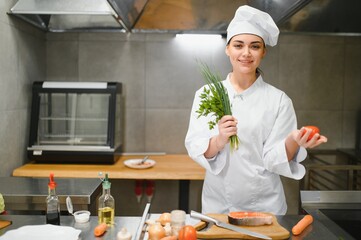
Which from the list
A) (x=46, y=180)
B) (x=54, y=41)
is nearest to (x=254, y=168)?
(x=46, y=180)

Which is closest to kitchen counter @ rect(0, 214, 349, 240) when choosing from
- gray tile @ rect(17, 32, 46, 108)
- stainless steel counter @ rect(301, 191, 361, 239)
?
stainless steel counter @ rect(301, 191, 361, 239)

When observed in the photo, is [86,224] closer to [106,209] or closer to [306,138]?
[106,209]

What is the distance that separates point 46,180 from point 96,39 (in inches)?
53.5

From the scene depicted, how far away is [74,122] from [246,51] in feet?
5.24

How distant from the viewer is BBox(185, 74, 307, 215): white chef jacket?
1.77 m

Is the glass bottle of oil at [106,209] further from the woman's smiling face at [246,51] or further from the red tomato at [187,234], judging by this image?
the woman's smiling face at [246,51]

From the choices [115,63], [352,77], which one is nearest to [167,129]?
[115,63]

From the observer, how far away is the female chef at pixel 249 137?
1700 mm

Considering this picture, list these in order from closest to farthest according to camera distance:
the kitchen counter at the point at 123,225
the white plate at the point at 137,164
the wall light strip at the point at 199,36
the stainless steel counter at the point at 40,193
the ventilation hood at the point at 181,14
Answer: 1. the kitchen counter at the point at 123,225
2. the stainless steel counter at the point at 40,193
3. the ventilation hood at the point at 181,14
4. the white plate at the point at 137,164
5. the wall light strip at the point at 199,36

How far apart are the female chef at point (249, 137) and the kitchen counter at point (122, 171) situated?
2.11 feet

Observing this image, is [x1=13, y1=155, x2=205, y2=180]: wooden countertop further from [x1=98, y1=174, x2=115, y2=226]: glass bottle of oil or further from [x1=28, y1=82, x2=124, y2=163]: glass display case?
[x1=98, y1=174, x2=115, y2=226]: glass bottle of oil

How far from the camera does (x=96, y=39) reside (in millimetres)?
3082

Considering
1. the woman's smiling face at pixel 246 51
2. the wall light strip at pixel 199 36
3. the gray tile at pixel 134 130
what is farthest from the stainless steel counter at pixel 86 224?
the wall light strip at pixel 199 36

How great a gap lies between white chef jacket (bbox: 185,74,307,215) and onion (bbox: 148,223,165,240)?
1.80 feet
